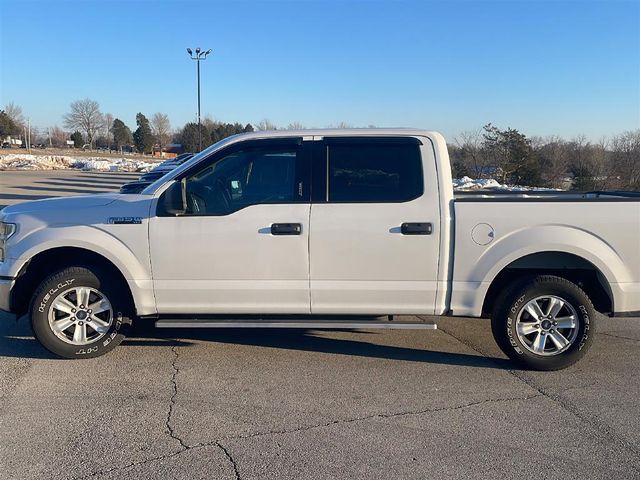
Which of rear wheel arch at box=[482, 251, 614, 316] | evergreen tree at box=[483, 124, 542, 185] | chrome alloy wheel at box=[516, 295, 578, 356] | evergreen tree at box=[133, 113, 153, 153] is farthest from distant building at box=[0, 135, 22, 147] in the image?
chrome alloy wheel at box=[516, 295, 578, 356]

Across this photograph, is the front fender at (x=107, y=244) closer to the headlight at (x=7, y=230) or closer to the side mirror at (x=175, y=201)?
the headlight at (x=7, y=230)

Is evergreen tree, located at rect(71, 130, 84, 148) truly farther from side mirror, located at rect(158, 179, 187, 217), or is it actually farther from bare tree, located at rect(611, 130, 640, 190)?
side mirror, located at rect(158, 179, 187, 217)

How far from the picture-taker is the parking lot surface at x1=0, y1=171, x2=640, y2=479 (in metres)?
3.07

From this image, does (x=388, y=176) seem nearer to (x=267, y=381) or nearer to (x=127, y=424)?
(x=267, y=381)

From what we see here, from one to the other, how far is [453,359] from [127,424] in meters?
2.89

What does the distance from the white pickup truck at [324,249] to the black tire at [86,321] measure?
0.01 metres

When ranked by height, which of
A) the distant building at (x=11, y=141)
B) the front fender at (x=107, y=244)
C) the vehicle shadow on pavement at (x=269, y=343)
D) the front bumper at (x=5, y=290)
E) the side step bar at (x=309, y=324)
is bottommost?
the vehicle shadow on pavement at (x=269, y=343)

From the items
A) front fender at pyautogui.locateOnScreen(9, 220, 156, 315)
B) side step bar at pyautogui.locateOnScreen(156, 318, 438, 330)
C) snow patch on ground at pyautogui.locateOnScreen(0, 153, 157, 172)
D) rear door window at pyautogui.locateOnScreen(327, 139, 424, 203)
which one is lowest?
side step bar at pyautogui.locateOnScreen(156, 318, 438, 330)

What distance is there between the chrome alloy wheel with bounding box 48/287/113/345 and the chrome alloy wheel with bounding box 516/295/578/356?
370 cm

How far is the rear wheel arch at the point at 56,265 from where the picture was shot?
4625 millimetres

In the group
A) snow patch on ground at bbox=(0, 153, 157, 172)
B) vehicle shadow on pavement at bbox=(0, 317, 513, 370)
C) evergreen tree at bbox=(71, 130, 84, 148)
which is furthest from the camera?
evergreen tree at bbox=(71, 130, 84, 148)

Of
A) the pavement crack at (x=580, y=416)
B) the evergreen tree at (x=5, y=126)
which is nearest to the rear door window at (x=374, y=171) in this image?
the pavement crack at (x=580, y=416)

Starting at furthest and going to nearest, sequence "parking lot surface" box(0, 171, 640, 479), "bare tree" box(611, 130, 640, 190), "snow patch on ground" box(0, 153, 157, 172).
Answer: "snow patch on ground" box(0, 153, 157, 172) → "bare tree" box(611, 130, 640, 190) → "parking lot surface" box(0, 171, 640, 479)

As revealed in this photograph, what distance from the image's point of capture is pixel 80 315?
4.61 metres
